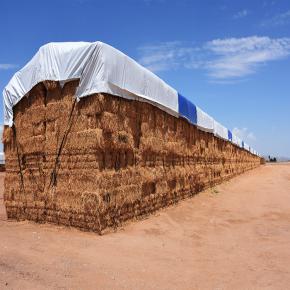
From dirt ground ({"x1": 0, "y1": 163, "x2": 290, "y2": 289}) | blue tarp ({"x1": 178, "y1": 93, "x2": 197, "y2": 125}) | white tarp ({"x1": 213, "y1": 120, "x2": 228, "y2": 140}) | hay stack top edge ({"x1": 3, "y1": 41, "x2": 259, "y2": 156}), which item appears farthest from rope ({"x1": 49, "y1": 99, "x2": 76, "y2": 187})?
white tarp ({"x1": 213, "y1": 120, "x2": 228, "y2": 140})

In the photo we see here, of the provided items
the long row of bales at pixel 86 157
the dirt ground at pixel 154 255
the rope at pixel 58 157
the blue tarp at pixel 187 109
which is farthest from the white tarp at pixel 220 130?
the rope at pixel 58 157

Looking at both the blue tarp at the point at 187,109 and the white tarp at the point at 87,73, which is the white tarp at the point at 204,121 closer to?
the blue tarp at the point at 187,109

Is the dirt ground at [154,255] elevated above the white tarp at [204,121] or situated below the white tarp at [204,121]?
below

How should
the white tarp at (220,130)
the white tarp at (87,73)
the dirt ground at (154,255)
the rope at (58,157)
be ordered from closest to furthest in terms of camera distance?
the dirt ground at (154,255) → the white tarp at (87,73) → the rope at (58,157) → the white tarp at (220,130)

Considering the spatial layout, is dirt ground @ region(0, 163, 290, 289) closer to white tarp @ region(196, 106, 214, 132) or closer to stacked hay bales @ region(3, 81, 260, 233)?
stacked hay bales @ region(3, 81, 260, 233)

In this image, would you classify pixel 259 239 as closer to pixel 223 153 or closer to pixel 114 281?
pixel 114 281

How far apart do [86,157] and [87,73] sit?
5.14ft

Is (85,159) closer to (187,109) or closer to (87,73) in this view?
(87,73)

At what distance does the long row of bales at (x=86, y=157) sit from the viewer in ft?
23.4

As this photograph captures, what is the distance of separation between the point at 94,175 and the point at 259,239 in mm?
3374

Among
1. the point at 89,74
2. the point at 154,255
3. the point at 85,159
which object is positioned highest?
the point at 89,74

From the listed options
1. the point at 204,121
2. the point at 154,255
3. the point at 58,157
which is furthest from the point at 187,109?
the point at 154,255

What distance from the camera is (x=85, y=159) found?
716 cm

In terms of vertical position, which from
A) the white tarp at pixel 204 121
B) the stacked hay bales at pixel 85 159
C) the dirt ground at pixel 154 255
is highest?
the white tarp at pixel 204 121
